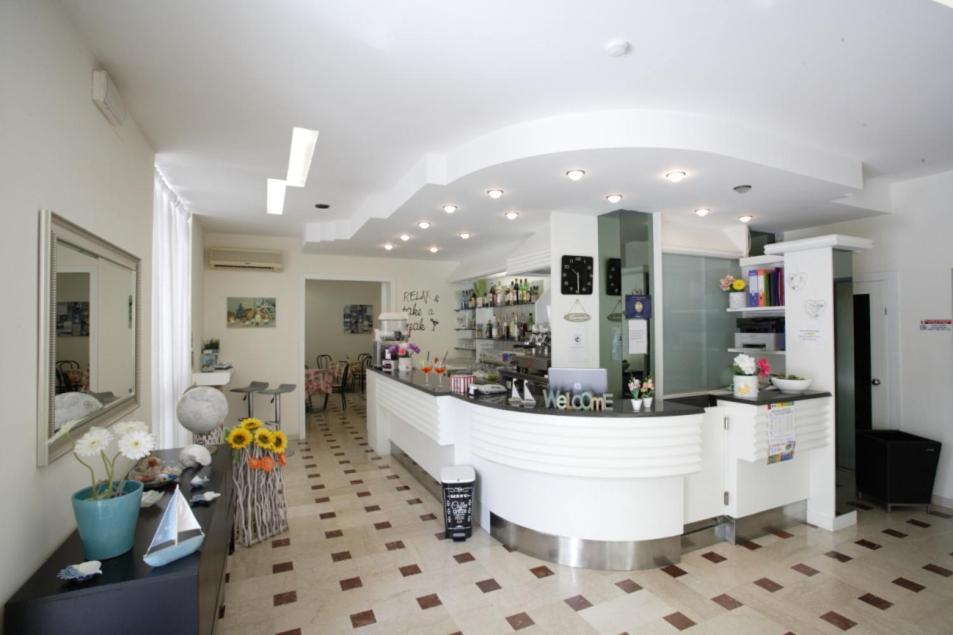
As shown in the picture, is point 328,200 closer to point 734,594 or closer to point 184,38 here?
point 184,38

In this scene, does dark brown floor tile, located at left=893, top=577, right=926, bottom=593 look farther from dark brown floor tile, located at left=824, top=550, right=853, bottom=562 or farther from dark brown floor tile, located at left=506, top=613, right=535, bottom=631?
dark brown floor tile, located at left=506, top=613, right=535, bottom=631

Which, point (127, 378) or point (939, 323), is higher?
point (939, 323)

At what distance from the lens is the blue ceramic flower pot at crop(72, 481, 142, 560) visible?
170 cm

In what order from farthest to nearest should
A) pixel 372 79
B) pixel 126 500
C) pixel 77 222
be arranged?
A: pixel 372 79 → pixel 77 222 → pixel 126 500

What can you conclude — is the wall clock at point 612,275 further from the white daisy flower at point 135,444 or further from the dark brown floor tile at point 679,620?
the white daisy flower at point 135,444

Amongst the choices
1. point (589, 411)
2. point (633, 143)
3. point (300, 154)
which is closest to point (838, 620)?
point (589, 411)

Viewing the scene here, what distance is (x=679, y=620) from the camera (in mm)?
2617

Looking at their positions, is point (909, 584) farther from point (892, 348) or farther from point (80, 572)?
point (80, 572)

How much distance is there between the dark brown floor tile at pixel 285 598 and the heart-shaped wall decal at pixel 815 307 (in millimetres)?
4339

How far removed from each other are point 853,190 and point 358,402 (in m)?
8.70

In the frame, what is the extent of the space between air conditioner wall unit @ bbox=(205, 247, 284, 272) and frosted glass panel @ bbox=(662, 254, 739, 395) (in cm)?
507

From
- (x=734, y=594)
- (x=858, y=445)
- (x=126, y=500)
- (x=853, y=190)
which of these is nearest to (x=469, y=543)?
(x=734, y=594)

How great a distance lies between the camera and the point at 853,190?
12.6 feet

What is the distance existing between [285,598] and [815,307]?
4.42m
